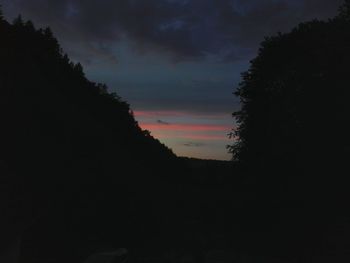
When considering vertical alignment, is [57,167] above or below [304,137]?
below

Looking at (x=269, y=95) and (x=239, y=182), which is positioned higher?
(x=269, y=95)

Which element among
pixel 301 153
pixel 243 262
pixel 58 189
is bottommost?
pixel 243 262

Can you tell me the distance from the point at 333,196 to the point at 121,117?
3233 cm

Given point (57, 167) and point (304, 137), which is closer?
point (57, 167)

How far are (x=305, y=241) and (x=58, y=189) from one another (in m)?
15.4

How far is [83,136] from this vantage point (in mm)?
36875

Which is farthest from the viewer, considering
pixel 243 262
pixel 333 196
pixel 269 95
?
pixel 269 95

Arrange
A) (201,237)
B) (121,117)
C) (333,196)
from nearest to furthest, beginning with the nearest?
(333,196) < (201,237) < (121,117)

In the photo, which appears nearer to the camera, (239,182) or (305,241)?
(305,241)

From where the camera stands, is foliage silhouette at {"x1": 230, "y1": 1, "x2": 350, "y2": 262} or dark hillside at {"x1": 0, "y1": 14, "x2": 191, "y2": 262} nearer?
dark hillside at {"x1": 0, "y1": 14, "x2": 191, "y2": 262}

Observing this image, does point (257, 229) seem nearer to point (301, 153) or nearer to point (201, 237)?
point (201, 237)

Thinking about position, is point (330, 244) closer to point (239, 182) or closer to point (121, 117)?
point (239, 182)

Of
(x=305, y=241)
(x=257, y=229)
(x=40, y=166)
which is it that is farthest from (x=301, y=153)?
(x=40, y=166)

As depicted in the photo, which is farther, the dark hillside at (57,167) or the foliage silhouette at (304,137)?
the foliage silhouette at (304,137)
